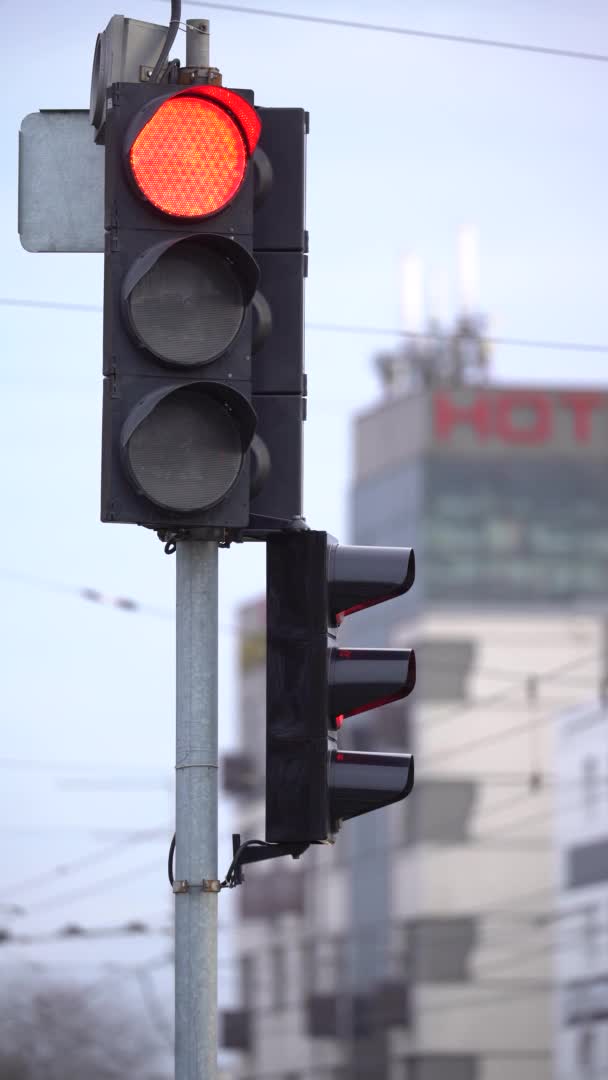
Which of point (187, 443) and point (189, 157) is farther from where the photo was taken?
point (189, 157)

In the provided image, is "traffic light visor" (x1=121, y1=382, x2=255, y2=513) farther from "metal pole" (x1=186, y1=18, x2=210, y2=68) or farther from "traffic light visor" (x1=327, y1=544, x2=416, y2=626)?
"metal pole" (x1=186, y1=18, x2=210, y2=68)

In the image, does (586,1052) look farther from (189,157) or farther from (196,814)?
(189,157)

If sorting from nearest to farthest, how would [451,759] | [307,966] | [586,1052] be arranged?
[586,1052] → [451,759] → [307,966]

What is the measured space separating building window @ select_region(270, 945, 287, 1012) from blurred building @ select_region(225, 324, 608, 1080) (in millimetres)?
132

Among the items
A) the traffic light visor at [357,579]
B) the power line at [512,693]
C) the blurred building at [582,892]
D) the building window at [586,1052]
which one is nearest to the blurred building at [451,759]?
the power line at [512,693]

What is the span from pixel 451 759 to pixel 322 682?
75.6 m

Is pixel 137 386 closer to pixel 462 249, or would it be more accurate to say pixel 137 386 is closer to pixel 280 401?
pixel 280 401

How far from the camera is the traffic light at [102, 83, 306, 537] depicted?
18.7ft

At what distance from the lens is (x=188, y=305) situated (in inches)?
226

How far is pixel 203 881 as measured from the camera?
5.74 metres

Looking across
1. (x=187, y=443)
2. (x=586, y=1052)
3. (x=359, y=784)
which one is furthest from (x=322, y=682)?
(x=586, y=1052)

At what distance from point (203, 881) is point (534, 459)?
88.5 metres

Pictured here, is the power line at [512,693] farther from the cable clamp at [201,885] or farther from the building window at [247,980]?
the cable clamp at [201,885]

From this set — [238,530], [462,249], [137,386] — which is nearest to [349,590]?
[238,530]
